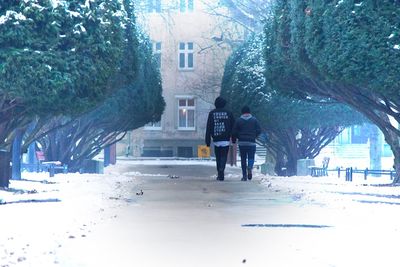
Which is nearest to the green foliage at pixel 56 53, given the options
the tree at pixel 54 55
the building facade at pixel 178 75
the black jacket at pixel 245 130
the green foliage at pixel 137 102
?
the tree at pixel 54 55

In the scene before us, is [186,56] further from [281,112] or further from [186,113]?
[281,112]

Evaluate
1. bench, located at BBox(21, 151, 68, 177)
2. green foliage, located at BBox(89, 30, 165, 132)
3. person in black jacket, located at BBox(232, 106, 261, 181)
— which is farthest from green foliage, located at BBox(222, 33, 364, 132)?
person in black jacket, located at BBox(232, 106, 261, 181)

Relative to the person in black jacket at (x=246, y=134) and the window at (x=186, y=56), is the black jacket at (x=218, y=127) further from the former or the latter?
the window at (x=186, y=56)

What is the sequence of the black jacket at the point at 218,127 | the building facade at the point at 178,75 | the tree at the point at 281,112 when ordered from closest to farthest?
the black jacket at the point at 218,127 < the tree at the point at 281,112 < the building facade at the point at 178,75

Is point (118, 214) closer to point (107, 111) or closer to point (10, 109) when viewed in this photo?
point (10, 109)

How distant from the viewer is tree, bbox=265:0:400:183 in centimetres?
1419

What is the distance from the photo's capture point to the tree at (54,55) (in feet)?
45.5

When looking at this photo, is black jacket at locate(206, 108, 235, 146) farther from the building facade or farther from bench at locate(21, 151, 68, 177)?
the building facade

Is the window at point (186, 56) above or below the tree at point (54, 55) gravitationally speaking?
above

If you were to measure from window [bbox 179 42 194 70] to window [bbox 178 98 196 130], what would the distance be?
2.92 meters

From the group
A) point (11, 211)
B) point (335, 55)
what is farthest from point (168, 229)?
point (335, 55)

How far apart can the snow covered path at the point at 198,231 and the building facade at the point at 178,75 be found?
44529mm

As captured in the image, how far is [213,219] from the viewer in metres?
9.33

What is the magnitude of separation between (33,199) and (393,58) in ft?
22.7
